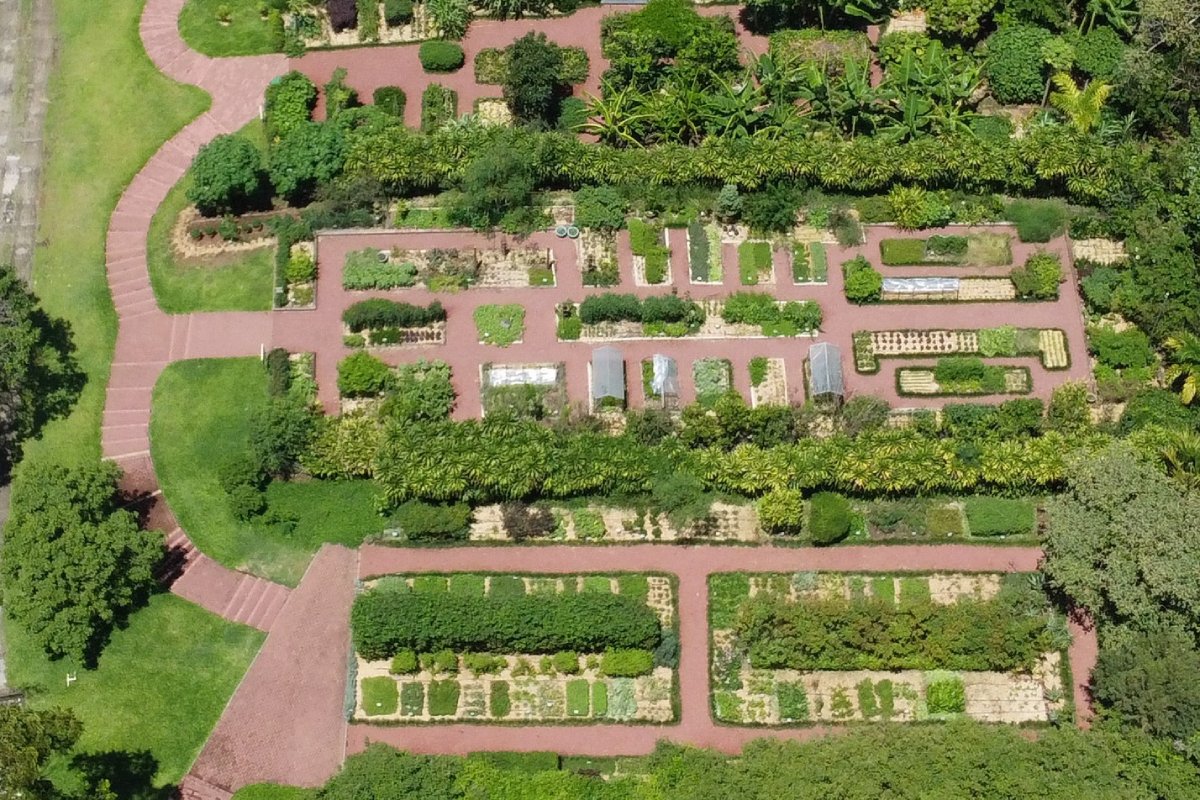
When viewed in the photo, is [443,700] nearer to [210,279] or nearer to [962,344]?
[210,279]

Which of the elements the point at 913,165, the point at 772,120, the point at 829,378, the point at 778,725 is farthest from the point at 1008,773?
the point at 772,120

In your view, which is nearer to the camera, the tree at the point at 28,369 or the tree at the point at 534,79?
the tree at the point at 28,369

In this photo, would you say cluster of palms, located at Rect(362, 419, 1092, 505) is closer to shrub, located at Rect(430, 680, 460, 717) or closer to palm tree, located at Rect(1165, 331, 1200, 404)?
palm tree, located at Rect(1165, 331, 1200, 404)

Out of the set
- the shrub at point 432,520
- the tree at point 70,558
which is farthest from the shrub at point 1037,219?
the tree at point 70,558

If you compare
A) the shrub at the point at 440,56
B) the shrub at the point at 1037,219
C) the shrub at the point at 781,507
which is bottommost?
the shrub at the point at 781,507

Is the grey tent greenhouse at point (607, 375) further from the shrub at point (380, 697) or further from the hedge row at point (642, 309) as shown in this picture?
the shrub at point (380, 697)

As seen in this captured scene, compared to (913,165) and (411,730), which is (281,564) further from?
(913,165)

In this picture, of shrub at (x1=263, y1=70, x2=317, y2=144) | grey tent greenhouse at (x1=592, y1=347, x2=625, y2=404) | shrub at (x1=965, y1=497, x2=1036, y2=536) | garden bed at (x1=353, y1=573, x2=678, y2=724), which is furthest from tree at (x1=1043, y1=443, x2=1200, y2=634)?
shrub at (x1=263, y1=70, x2=317, y2=144)

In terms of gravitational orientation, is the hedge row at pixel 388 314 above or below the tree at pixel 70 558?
above
